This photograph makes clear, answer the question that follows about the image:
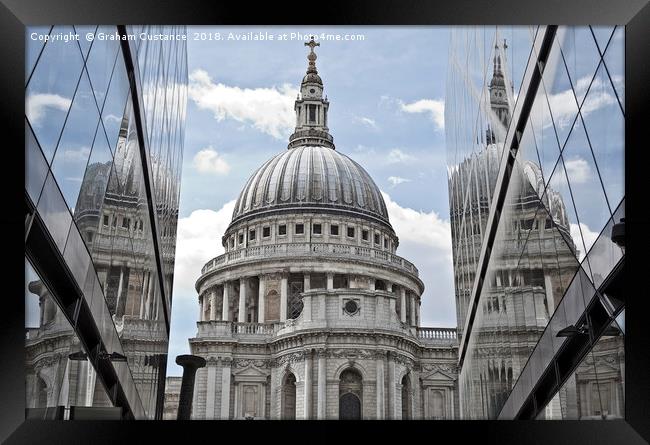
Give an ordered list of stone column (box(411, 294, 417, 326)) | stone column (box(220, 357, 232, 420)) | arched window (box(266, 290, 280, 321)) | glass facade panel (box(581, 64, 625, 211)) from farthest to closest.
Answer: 1. stone column (box(411, 294, 417, 326))
2. arched window (box(266, 290, 280, 321))
3. stone column (box(220, 357, 232, 420))
4. glass facade panel (box(581, 64, 625, 211))

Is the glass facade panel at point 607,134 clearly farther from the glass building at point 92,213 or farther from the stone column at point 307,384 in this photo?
the stone column at point 307,384

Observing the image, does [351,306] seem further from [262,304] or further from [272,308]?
[272,308]

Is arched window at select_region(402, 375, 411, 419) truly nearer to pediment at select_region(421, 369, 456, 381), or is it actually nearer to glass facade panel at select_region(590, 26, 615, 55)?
pediment at select_region(421, 369, 456, 381)

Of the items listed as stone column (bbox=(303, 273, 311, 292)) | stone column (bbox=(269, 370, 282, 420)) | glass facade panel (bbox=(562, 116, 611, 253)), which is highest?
stone column (bbox=(303, 273, 311, 292))

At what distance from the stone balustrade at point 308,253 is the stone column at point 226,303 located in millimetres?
1928

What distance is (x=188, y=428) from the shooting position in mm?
8359

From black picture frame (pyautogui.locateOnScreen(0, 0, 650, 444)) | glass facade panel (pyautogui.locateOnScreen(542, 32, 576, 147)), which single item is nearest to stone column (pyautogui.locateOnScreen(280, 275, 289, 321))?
glass facade panel (pyautogui.locateOnScreen(542, 32, 576, 147))

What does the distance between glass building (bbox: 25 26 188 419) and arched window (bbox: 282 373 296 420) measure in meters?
43.8

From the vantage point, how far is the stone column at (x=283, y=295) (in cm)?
7750

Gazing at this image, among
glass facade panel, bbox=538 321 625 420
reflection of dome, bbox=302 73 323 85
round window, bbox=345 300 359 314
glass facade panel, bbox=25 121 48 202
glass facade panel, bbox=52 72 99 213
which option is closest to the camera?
glass facade panel, bbox=25 121 48 202

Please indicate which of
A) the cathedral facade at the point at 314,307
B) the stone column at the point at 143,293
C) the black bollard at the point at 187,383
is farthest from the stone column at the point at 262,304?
the stone column at the point at 143,293

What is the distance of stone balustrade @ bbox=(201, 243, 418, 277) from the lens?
80594mm
